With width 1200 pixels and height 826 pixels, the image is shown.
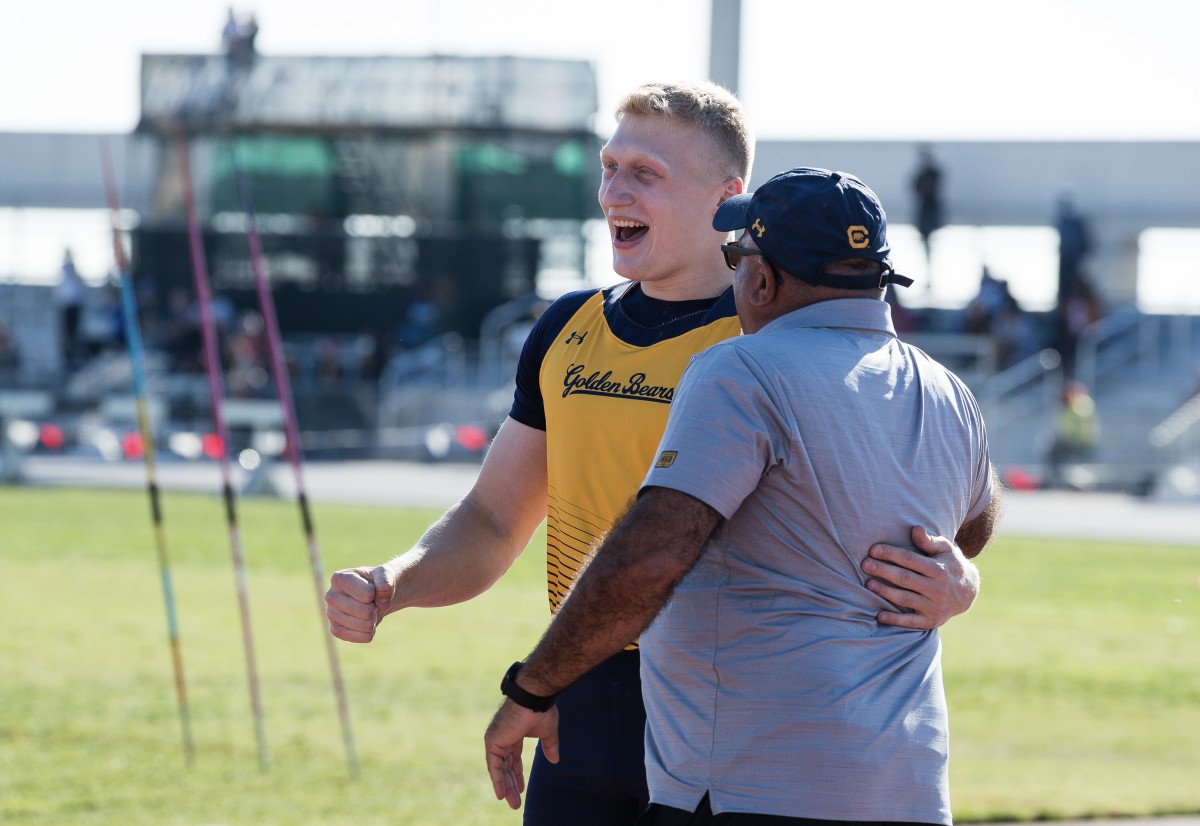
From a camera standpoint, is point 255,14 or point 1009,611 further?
point 255,14

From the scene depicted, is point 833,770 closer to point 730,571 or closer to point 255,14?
point 730,571

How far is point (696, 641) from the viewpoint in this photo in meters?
2.74

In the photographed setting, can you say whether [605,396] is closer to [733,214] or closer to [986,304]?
[733,214]

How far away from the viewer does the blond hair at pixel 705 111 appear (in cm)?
354

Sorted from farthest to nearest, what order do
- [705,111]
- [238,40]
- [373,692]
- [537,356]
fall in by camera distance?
[238,40], [373,692], [537,356], [705,111]

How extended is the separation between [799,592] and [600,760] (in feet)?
3.09

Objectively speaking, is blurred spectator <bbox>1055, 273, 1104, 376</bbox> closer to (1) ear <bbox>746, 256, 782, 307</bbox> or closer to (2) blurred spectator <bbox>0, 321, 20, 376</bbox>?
(2) blurred spectator <bbox>0, 321, 20, 376</bbox>

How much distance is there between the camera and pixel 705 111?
140 inches

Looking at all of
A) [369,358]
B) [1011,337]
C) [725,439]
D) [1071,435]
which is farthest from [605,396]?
[369,358]

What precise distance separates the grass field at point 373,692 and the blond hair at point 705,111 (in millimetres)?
3779

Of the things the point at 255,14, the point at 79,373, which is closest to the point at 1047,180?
the point at 255,14

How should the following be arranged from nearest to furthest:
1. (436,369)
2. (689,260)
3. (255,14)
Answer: (689,260) < (436,369) < (255,14)

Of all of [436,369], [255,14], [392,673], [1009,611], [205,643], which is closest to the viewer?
[392,673]

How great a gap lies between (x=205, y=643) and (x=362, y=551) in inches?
187
